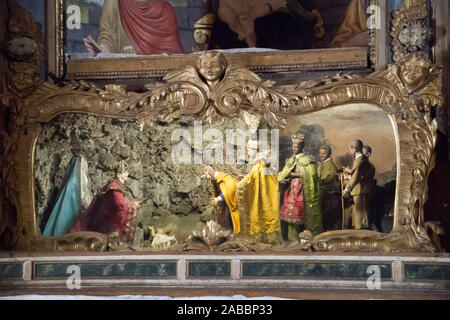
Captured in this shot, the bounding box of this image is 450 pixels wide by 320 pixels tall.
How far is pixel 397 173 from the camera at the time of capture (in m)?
7.80

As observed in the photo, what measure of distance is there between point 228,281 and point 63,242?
5.81 ft

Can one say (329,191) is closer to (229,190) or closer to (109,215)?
(229,190)

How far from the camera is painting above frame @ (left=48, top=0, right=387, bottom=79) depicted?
816cm

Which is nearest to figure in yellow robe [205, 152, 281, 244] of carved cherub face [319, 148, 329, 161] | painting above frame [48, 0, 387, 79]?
carved cherub face [319, 148, 329, 161]

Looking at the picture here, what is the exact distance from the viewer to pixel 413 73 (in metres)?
7.68

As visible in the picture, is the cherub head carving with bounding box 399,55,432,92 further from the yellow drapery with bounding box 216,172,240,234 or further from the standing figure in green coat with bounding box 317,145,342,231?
the yellow drapery with bounding box 216,172,240,234

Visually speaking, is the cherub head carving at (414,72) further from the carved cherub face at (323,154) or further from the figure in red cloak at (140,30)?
the figure in red cloak at (140,30)

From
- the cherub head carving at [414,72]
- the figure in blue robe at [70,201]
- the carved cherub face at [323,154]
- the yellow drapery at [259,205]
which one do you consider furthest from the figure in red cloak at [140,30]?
the cherub head carving at [414,72]

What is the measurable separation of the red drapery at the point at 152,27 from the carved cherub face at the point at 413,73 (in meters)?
2.35

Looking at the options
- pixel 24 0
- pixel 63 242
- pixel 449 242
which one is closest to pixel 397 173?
pixel 449 242

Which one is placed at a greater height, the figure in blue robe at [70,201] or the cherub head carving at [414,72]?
the cherub head carving at [414,72]

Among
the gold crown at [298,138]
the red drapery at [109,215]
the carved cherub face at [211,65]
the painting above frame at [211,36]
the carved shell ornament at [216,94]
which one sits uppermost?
the painting above frame at [211,36]

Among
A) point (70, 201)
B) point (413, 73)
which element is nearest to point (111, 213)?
point (70, 201)

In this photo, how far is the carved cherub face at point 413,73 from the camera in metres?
7.65
